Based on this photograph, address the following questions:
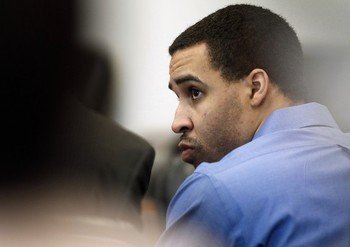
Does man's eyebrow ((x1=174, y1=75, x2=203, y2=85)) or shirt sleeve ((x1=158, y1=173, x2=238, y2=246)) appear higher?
man's eyebrow ((x1=174, y1=75, x2=203, y2=85))

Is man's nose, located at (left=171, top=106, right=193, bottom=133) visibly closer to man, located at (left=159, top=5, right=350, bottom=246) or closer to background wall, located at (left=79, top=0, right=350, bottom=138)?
man, located at (left=159, top=5, right=350, bottom=246)

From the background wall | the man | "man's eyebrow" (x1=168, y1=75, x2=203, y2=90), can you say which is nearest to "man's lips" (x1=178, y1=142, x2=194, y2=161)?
the man

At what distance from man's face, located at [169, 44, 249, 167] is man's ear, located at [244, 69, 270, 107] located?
0.06 ft

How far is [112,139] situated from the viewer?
9.4 inches

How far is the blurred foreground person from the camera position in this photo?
0.17m

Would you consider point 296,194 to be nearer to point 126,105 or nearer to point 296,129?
point 296,129

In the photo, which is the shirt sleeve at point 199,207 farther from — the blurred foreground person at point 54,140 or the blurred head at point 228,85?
the blurred foreground person at point 54,140

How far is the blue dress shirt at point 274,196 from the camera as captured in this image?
693mm

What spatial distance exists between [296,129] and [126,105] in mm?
637

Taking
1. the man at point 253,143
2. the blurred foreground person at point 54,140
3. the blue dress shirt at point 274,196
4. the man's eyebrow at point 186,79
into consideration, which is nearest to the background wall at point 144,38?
the blurred foreground person at point 54,140

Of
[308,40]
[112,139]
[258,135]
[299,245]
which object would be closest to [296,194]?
[299,245]

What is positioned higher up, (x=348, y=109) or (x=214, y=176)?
(x=348, y=109)

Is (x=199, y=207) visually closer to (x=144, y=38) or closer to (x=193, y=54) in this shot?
(x=193, y=54)

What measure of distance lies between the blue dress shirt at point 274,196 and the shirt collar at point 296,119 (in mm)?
87
